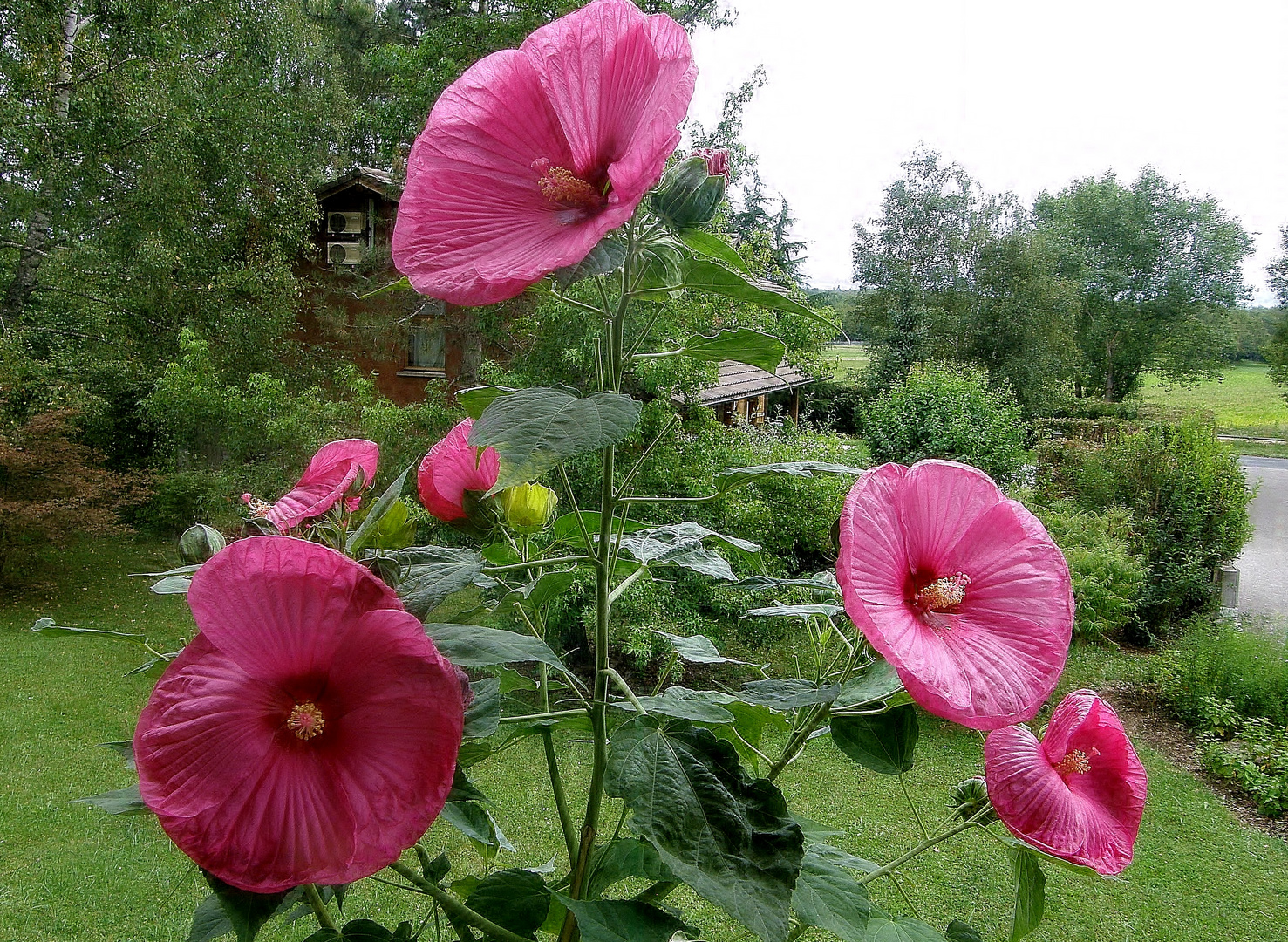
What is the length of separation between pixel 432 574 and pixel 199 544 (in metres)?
0.18

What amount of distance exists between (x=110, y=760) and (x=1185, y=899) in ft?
15.8

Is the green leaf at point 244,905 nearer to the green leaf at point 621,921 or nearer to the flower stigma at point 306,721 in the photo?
the flower stigma at point 306,721

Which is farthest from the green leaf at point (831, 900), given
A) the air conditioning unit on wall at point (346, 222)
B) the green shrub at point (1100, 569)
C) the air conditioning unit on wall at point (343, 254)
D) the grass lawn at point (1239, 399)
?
the grass lawn at point (1239, 399)

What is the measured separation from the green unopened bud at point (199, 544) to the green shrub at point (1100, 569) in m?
4.85

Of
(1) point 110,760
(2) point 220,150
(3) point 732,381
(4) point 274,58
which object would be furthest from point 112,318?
(3) point 732,381

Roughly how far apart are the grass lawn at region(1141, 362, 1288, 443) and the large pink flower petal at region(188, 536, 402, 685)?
2443cm

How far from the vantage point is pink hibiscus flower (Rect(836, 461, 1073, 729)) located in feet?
1.38

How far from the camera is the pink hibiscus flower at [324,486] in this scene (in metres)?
0.53

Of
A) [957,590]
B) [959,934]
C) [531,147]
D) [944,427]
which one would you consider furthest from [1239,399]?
[531,147]

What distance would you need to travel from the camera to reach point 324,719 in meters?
0.41

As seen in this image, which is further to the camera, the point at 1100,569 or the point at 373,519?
the point at 1100,569

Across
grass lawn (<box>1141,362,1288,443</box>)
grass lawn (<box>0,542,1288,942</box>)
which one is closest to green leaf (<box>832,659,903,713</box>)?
grass lawn (<box>0,542,1288,942</box>)

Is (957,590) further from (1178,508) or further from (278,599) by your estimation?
(1178,508)

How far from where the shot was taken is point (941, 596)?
476mm
